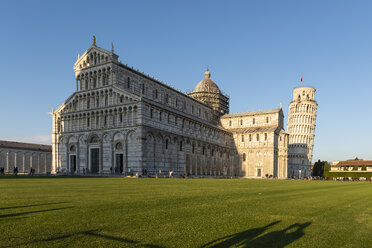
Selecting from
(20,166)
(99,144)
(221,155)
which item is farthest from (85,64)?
(221,155)

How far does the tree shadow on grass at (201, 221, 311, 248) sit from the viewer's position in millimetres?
4742

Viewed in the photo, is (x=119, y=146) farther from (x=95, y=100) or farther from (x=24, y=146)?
(x=24, y=146)

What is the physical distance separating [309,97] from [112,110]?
68.5 m

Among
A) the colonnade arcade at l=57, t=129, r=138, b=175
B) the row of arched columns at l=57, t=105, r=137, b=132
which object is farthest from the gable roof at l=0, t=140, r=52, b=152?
the colonnade arcade at l=57, t=129, r=138, b=175

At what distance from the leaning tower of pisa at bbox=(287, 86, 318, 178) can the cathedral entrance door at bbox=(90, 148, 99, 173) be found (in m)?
61.6

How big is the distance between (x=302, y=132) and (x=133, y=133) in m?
63.6

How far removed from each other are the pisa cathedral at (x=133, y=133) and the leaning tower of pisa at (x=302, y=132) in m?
22.1

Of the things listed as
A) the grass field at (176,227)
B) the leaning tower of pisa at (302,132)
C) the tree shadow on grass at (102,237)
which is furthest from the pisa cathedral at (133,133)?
the tree shadow on grass at (102,237)

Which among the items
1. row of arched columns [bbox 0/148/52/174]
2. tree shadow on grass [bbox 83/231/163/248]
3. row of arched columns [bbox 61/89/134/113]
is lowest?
row of arched columns [bbox 0/148/52/174]

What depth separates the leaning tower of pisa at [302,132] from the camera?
287 feet

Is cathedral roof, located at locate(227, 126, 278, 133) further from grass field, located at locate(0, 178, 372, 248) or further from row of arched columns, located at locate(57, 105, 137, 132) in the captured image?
grass field, located at locate(0, 178, 372, 248)

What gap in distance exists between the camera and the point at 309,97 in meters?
90.3

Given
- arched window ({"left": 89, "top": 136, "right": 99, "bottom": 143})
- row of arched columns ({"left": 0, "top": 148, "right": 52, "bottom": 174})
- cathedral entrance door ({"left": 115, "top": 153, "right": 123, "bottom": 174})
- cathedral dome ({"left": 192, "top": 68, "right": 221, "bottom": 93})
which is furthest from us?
cathedral dome ({"left": 192, "top": 68, "right": 221, "bottom": 93})

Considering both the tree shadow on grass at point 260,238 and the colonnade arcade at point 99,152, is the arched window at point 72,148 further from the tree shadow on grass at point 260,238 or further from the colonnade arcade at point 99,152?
the tree shadow on grass at point 260,238
